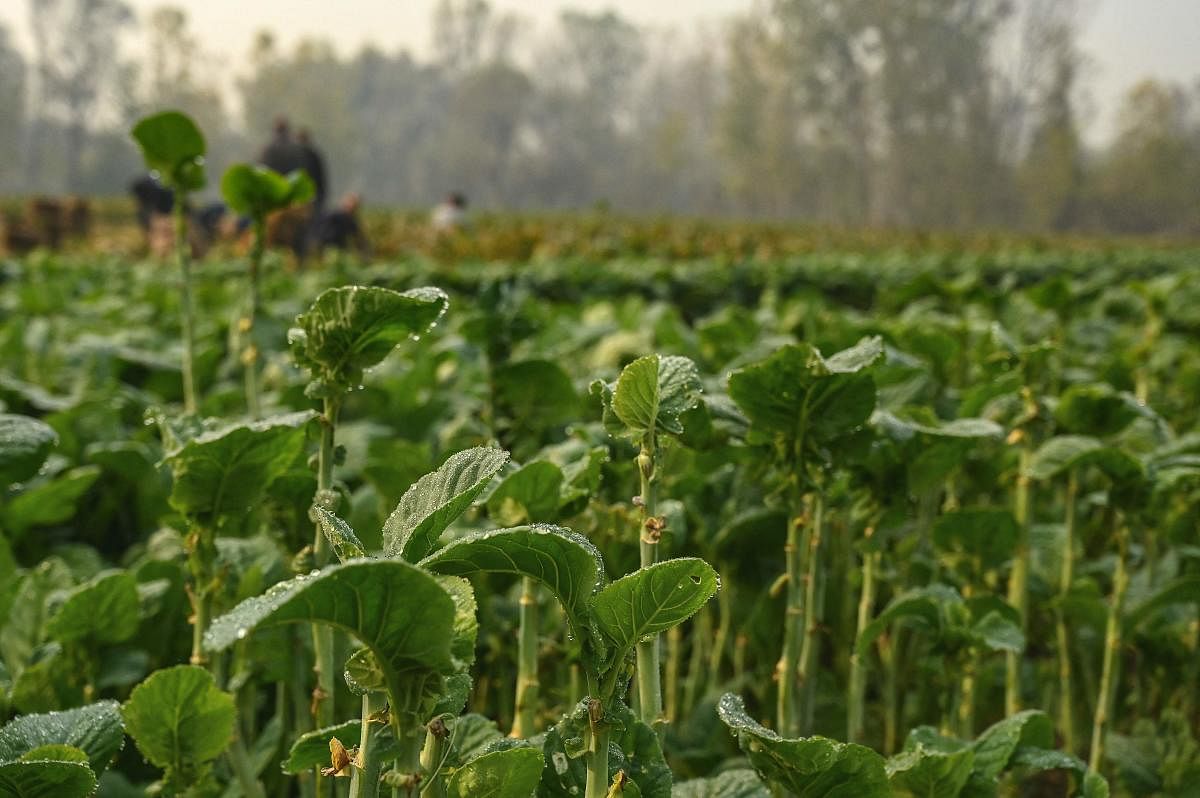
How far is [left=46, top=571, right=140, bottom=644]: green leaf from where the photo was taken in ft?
4.49

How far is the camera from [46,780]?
2.65 ft

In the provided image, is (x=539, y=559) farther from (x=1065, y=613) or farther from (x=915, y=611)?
(x=1065, y=613)

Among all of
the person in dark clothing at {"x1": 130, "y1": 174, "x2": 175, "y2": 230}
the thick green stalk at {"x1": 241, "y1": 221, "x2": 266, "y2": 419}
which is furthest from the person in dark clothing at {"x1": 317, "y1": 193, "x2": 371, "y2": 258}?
the thick green stalk at {"x1": 241, "y1": 221, "x2": 266, "y2": 419}

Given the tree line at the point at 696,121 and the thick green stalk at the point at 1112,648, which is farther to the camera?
the tree line at the point at 696,121

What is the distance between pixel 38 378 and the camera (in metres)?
3.11

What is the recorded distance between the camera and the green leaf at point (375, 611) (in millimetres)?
584

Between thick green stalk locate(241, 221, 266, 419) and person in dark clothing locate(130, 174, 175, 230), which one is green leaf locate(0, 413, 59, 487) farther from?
person in dark clothing locate(130, 174, 175, 230)

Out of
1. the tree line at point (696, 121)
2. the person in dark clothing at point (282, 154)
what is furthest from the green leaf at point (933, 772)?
the tree line at point (696, 121)

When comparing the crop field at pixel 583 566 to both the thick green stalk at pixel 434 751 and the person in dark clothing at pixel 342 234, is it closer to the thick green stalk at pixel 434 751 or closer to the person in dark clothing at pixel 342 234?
the thick green stalk at pixel 434 751

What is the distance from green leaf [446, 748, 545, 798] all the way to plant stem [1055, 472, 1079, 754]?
1.24m

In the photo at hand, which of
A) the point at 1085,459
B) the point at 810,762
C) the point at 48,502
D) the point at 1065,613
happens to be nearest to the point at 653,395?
the point at 810,762

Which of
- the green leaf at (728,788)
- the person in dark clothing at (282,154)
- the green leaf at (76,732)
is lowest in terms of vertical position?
the green leaf at (728,788)

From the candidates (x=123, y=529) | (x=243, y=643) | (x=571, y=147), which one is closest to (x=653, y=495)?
(x=243, y=643)

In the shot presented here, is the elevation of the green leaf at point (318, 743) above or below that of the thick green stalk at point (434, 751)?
below
